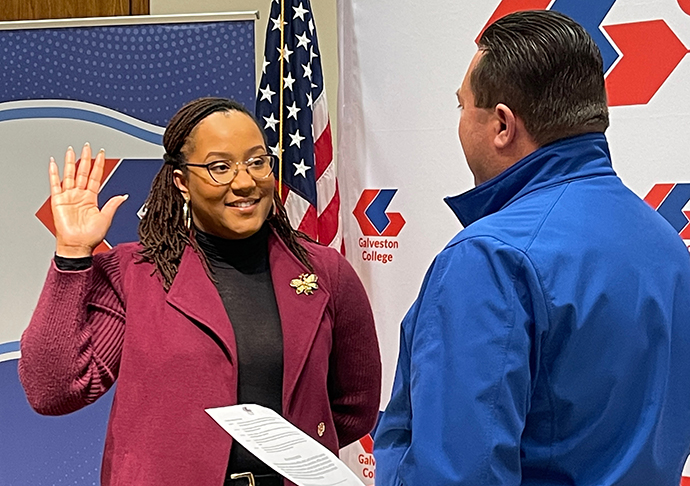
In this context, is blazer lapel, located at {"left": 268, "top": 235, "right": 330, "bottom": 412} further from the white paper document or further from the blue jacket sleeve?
the blue jacket sleeve

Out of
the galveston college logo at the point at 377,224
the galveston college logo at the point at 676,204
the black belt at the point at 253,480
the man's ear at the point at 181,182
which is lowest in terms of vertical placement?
the black belt at the point at 253,480

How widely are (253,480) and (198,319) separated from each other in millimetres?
332

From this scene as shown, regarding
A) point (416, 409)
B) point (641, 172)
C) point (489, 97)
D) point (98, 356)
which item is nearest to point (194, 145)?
point (98, 356)

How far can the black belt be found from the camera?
5.34 feet

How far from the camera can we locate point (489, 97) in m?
1.12

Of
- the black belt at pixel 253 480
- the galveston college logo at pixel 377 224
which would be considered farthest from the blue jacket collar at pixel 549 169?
the galveston college logo at pixel 377 224

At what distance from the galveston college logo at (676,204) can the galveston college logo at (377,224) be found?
2.82 ft

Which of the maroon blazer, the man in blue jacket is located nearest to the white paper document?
the man in blue jacket

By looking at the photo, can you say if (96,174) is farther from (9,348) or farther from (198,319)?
(9,348)

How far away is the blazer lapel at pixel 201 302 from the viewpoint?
5.48 feet

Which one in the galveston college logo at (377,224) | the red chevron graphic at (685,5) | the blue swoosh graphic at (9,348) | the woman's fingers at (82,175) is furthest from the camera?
the blue swoosh graphic at (9,348)

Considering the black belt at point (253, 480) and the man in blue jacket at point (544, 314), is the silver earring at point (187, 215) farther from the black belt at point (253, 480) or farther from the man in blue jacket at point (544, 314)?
the man in blue jacket at point (544, 314)

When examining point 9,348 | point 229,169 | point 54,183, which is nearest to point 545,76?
point 229,169

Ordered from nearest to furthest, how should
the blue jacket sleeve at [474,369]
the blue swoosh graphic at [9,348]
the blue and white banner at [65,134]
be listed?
1. the blue jacket sleeve at [474,369]
2. the blue and white banner at [65,134]
3. the blue swoosh graphic at [9,348]
